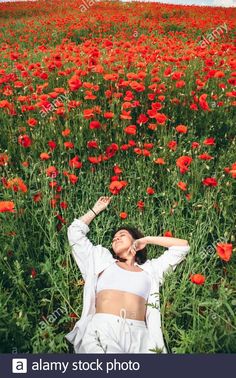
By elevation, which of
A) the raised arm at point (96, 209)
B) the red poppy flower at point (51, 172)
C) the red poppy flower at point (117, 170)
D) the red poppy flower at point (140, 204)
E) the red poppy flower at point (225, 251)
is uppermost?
the red poppy flower at point (51, 172)

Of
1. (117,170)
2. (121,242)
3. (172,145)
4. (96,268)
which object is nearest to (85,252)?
(96,268)

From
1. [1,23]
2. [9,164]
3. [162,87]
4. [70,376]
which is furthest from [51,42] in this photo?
[70,376]

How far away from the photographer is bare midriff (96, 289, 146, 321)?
294cm

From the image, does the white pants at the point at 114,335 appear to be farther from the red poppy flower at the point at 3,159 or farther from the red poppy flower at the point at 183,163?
the red poppy flower at the point at 3,159

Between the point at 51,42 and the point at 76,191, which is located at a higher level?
the point at 51,42

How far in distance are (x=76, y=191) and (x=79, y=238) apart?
478 mm

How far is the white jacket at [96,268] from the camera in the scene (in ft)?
9.45

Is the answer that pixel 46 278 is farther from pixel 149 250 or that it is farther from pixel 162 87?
pixel 162 87

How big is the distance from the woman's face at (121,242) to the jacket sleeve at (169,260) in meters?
0.21

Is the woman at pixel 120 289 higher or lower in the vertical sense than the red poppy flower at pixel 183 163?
lower

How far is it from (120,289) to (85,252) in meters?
0.38

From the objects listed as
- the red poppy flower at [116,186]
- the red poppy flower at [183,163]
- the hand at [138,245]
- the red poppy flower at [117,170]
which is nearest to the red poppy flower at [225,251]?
the hand at [138,245]

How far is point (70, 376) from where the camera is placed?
252 cm

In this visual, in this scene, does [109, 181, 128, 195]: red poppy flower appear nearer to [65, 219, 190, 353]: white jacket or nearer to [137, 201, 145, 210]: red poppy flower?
[137, 201, 145, 210]: red poppy flower
